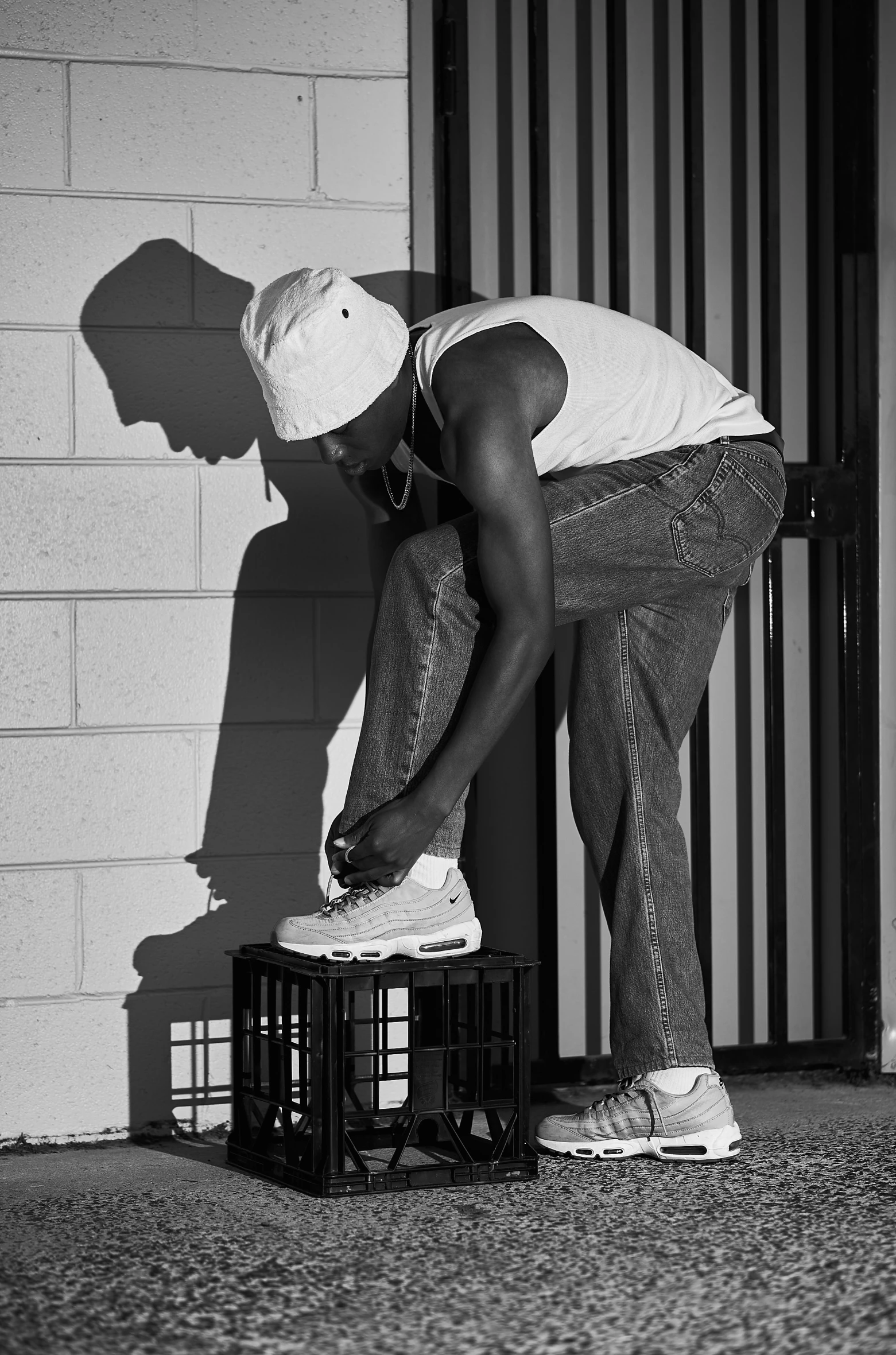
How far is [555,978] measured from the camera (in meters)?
2.96

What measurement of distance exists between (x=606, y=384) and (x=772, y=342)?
929 mm

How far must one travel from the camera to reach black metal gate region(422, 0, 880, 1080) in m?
2.99

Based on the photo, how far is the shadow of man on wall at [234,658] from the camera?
269 cm

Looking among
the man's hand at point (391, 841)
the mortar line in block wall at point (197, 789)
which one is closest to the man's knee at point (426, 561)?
the man's hand at point (391, 841)

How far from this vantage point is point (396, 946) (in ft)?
7.18

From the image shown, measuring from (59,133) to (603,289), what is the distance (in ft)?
3.45

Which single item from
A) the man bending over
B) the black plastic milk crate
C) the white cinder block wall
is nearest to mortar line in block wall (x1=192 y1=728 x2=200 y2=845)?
the white cinder block wall

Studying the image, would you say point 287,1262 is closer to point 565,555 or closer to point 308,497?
point 565,555

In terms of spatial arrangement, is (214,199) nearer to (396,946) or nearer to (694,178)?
(694,178)

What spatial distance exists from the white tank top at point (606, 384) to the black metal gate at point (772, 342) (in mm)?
633

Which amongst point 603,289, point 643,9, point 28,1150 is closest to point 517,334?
point 603,289

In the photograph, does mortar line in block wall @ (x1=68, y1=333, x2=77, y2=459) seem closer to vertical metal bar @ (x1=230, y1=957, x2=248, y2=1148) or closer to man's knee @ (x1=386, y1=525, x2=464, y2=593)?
man's knee @ (x1=386, y1=525, x2=464, y2=593)

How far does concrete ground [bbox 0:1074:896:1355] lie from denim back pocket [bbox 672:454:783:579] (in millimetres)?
914

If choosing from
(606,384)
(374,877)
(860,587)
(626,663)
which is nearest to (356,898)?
(374,877)
